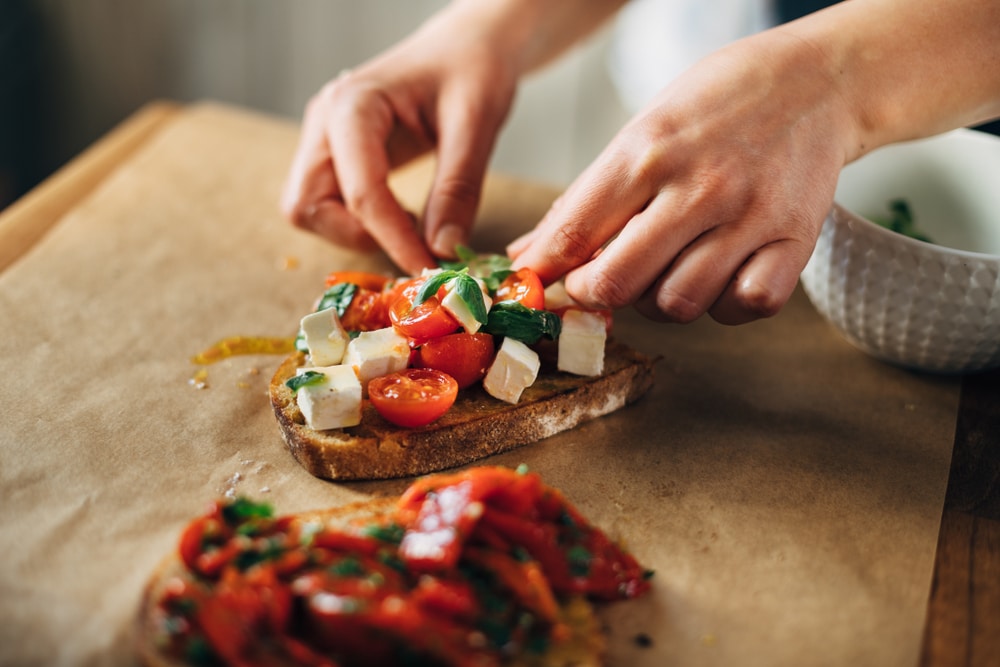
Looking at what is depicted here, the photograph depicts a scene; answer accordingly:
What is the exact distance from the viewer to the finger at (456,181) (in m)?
2.62

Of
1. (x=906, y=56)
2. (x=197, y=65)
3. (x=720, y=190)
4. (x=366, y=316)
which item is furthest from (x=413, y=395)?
(x=197, y=65)

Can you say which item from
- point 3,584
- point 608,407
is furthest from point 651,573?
point 3,584

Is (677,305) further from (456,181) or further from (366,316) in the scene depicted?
(456,181)

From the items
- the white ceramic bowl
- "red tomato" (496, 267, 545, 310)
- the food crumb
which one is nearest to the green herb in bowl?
the white ceramic bowl

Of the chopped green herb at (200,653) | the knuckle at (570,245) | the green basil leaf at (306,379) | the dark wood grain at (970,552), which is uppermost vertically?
the knuckle at (570,245)

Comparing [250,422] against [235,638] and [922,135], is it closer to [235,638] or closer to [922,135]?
[235,638]

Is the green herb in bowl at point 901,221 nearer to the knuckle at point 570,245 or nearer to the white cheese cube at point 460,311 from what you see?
the knuckle at point 570,245

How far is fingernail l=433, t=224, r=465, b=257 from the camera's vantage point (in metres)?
2.60

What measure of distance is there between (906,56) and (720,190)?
0.58 meters

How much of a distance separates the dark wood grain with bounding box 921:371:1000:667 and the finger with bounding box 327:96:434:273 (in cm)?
149

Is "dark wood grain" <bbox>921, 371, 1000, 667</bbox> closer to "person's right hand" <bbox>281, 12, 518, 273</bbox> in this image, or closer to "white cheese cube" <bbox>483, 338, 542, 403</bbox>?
"white cheese cube" <bbox>483, 338, 542, 403</bbox>

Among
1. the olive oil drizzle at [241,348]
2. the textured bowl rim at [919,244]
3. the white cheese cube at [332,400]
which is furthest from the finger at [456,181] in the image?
the textured bowl rim at [919,244]

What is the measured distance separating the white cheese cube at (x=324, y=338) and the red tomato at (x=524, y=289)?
0.41m

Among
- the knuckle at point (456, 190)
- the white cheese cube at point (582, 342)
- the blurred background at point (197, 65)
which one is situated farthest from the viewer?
the blurred background at point (197, 65)
